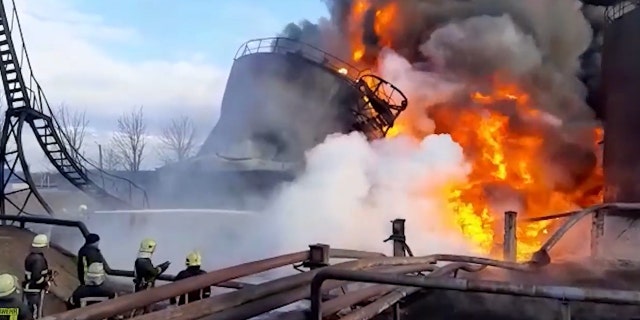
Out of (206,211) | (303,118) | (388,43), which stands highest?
(388,43)

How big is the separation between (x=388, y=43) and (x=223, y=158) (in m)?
7.36

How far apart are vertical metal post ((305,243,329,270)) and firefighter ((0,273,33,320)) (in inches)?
104

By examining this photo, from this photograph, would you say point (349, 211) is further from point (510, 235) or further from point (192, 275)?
point (192, 275)

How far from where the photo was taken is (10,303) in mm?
5301

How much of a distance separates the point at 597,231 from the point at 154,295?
963 cm

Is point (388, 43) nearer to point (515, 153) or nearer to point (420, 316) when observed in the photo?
point (515, 153)

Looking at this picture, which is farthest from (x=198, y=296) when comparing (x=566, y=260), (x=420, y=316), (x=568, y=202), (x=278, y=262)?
(x=568, y=202)

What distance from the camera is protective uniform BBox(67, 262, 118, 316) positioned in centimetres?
667

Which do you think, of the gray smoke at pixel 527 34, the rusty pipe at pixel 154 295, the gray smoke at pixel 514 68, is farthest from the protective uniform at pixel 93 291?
the gray smoke at pixel 527 34

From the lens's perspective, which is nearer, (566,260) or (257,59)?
(566,260)

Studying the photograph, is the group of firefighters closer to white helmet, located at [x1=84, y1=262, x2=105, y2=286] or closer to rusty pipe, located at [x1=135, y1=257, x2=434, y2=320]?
white helmet, located at [x1=84, y1=262, x2=105, y2=286]

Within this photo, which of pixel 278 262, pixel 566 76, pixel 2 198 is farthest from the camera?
pixel 566 76

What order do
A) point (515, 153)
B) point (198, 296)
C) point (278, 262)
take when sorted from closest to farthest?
point (278, 262)
point (198, 296)
point (515, 153)

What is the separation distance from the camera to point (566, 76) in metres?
19.8
